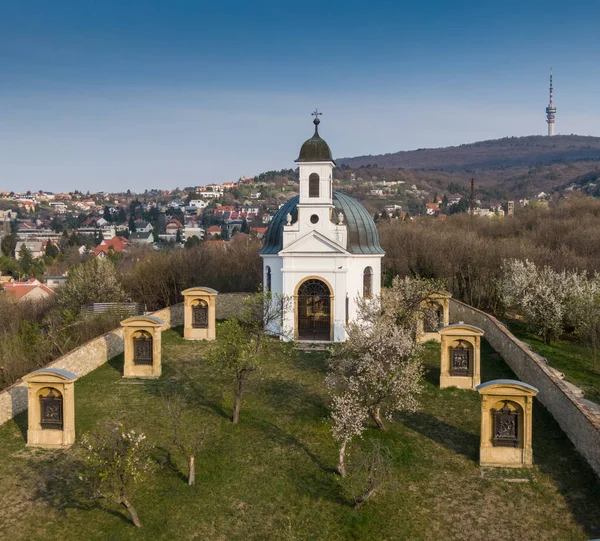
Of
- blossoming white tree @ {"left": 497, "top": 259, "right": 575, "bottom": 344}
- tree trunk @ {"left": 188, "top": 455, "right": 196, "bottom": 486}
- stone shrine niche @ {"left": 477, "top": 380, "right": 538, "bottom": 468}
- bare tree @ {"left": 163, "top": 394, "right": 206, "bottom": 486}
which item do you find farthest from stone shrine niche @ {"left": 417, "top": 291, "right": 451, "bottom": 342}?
tree trunk @ {"left": 188, "top": 455, "right": 196, "bottom": 486}

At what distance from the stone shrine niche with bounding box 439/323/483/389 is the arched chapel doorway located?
26.8 feet

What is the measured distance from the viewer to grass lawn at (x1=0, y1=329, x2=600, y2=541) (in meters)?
15.0

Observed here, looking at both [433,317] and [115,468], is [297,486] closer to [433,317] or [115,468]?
[115,468]

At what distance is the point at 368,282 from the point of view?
109ft

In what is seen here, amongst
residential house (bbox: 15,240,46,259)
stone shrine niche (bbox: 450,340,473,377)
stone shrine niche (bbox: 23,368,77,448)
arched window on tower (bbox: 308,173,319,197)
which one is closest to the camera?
stone shrine niche (bbox: 23,368,77,448)

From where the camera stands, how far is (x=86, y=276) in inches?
1667

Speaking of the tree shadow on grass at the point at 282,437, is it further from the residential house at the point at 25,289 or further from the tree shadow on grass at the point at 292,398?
the residential house at the point at 25,289

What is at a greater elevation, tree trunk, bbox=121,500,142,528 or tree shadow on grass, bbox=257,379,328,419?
tree shadow on grass, bbox=257,379,328,419

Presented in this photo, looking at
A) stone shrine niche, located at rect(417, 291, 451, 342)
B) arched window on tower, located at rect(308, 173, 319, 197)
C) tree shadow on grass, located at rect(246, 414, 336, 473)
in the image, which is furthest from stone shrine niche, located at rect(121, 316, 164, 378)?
stone shrine niche, located at rect(417, 291, 451, 342)

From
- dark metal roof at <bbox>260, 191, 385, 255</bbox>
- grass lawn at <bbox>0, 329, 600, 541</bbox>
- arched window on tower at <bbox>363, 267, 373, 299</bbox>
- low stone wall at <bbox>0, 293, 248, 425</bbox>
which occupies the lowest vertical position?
grass lawn at <bbox>0, 329, 600, 541</bbox>

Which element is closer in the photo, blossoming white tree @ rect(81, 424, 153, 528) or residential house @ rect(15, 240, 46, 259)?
blossoming white tree @ rect(81, 424, 153, 528)

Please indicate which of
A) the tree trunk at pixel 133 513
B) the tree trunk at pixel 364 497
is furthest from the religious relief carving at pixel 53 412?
the tree trunk at pixel 364 497

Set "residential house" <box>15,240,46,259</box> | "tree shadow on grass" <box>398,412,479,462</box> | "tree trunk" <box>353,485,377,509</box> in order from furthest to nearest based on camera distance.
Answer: "residential house" <box>15,240,46,259</box> < "tree shadow on grass" <box>398,412,479,462</box> < "tree trunk" <box>353,485,377,509</box>

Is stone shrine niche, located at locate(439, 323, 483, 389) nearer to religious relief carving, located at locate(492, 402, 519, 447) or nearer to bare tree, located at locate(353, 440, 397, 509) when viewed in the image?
religious relief carving, located at locate(492, 402, 519, 447)
